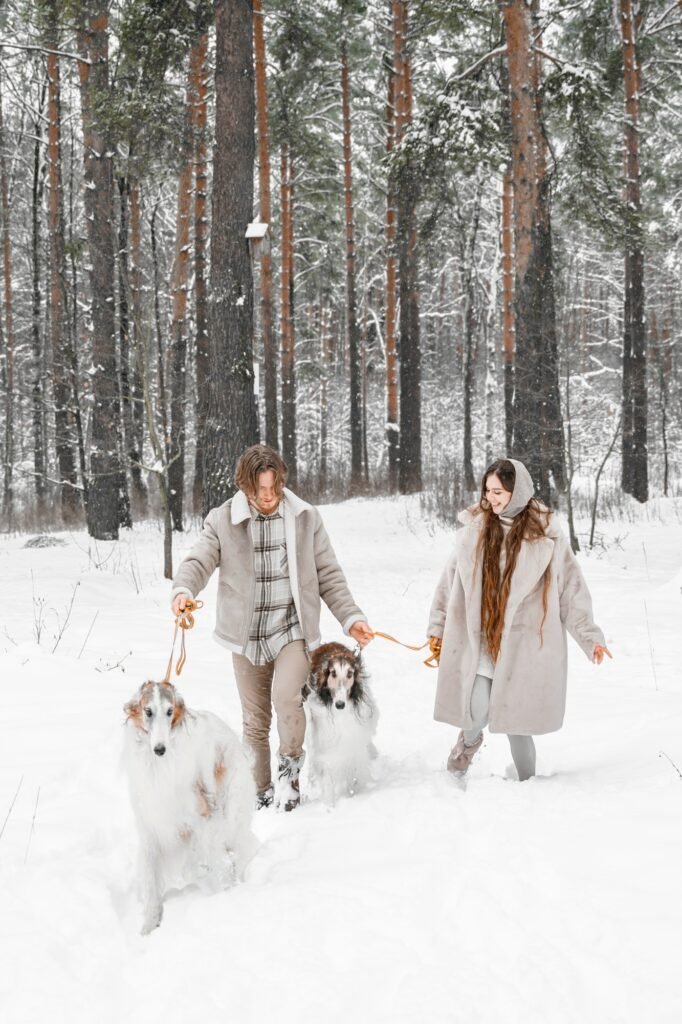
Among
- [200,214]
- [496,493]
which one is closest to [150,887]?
[496,493]

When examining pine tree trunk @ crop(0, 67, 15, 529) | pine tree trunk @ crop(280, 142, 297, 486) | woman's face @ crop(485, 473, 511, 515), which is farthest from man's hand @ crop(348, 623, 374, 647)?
pine tree trunk @ crop(0, 67, 15, 529)

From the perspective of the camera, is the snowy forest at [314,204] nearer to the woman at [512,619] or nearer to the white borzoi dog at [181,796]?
the woman at [512,619]

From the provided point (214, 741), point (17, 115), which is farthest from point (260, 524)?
point (17, 115)

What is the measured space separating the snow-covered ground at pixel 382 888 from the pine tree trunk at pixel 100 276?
7.44 metres

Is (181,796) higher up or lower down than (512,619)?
lower down

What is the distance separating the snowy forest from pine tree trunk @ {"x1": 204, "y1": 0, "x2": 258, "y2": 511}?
1.2 inches

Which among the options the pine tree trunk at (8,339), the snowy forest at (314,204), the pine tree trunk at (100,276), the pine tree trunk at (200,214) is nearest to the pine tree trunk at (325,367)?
the snowy forest at (314,204)

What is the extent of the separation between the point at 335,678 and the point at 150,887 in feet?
4.92

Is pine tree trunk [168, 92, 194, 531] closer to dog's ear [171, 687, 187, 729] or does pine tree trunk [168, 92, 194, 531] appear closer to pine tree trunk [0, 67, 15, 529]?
pine tree trunk [0, 67, 15, 529]

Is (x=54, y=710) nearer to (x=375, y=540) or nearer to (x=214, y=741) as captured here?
(x=214, y=741)

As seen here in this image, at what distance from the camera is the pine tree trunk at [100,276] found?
13.0 meters

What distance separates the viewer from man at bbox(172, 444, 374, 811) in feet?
14.4

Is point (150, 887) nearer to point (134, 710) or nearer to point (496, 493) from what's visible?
point (134, 710)

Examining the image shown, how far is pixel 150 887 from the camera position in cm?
329
